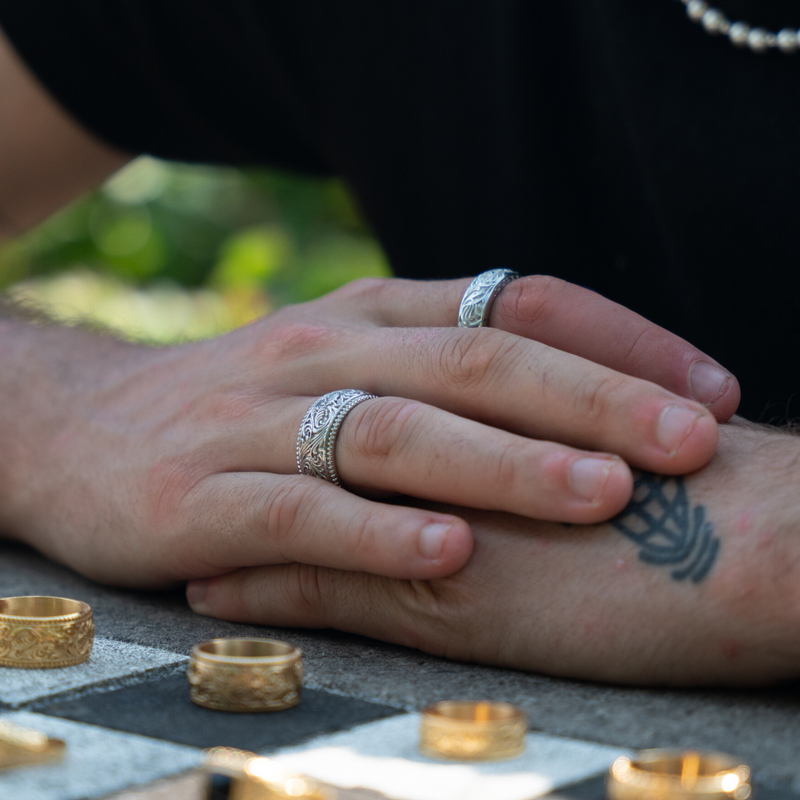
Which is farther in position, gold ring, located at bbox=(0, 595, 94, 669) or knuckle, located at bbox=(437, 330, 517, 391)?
knuckle, located at bbox=(437, 330, 517, 391)

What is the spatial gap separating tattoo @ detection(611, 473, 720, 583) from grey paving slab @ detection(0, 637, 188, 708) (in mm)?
424

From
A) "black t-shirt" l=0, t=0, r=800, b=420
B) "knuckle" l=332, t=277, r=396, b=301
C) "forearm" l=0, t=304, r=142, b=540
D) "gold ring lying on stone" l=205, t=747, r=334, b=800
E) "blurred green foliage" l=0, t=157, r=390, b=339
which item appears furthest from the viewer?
"blurred green foliage" l=0, t=157, r=390, b=339

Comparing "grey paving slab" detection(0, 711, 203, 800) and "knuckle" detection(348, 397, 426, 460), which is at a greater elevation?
"knuckle" detection(348, 397, 426, 460)

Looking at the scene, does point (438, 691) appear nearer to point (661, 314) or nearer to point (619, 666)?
point (619, 666)

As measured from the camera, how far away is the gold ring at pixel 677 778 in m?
0.55

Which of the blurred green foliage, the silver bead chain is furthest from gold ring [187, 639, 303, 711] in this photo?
the blurred green foliage

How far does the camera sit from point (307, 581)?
969mm

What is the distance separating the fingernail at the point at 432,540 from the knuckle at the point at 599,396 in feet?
0.55

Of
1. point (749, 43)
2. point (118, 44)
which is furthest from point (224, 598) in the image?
point (118, 44)

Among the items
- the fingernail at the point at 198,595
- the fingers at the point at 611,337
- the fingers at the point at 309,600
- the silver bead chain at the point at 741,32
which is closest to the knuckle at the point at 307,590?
the fingers at the point at 309,600

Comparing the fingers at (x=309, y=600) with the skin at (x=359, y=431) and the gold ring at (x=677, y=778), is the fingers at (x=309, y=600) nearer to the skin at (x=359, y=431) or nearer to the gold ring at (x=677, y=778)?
the skin at (x=359, y=431)

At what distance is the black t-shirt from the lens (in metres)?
1.44

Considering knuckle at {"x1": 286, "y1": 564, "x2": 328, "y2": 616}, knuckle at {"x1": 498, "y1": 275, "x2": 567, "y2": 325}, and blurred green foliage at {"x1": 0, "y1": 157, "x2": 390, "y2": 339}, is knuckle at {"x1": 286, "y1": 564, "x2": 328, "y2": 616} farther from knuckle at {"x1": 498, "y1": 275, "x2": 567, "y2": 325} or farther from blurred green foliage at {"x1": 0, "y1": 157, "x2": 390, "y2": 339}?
blurred green foliage at {"x1": 0, "y1": 157, "x2": 390, "y2": 339}

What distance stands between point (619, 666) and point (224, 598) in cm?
44
